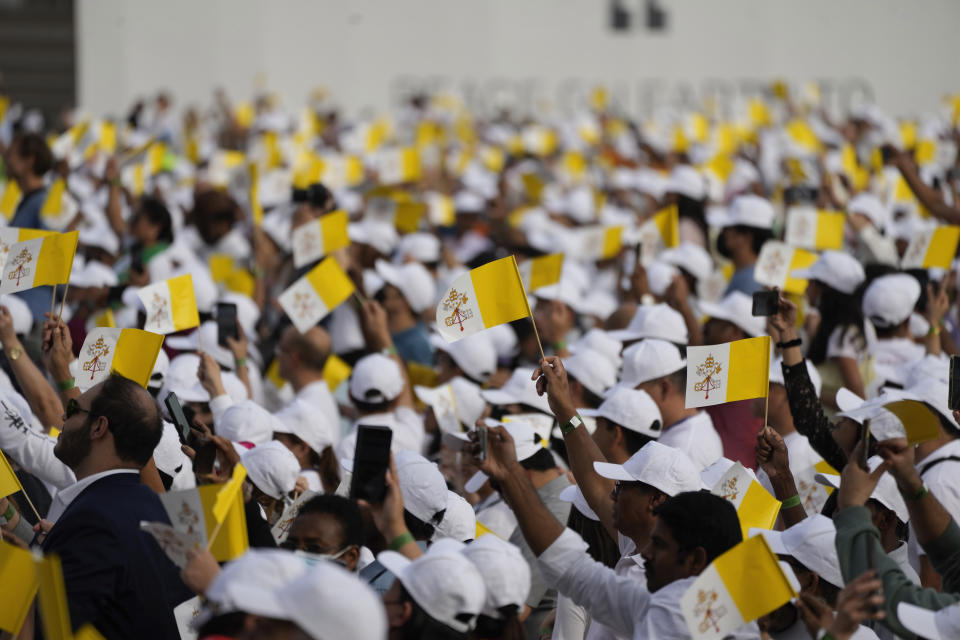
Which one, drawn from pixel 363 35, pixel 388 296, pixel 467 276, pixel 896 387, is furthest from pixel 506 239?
pixel 363 35

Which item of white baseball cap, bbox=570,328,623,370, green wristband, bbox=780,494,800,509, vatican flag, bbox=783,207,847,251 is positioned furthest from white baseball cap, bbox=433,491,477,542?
vatican flag, bbox=783,207,847,251

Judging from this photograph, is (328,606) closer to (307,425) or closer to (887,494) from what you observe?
(887,494)

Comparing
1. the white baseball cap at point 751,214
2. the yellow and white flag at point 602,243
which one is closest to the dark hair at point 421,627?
the white baseball cap at point 751,214

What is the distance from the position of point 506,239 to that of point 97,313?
12.3 ft

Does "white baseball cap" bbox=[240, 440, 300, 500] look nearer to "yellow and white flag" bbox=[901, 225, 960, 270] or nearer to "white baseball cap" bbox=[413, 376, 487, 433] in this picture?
"white baseball cap" bbox=[413, 376, 487, 433]

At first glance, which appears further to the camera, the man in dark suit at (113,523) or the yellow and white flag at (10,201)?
the yellow and white flag at (10,201)

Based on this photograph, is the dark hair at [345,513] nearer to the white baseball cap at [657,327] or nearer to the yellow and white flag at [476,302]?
the yellow and white flag at [476,302]

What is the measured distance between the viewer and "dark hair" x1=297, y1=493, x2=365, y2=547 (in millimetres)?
3646

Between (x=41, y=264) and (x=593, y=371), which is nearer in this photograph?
(x=41, y=264)

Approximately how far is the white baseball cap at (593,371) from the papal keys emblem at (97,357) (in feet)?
7.18

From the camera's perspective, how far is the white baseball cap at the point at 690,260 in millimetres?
8273

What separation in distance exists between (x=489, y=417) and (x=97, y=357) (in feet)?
5.77

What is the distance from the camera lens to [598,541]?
4.57m

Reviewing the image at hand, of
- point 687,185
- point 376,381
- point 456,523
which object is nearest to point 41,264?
point 376,381
